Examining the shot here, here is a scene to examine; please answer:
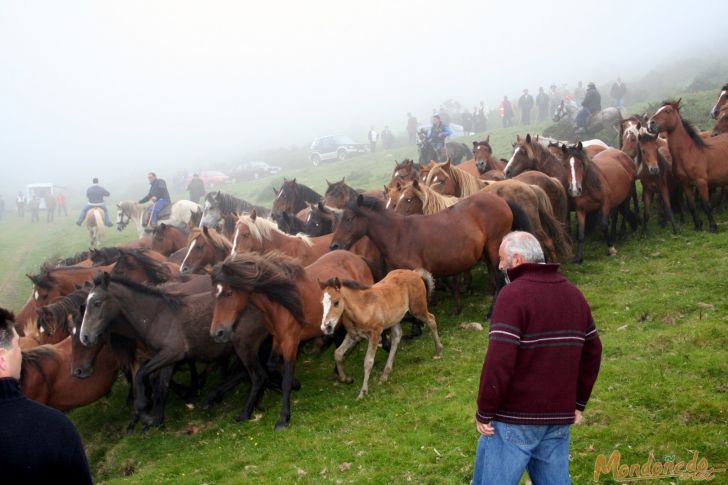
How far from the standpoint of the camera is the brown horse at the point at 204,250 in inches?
466

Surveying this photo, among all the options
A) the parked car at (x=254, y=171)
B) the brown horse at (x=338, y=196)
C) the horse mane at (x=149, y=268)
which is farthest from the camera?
the parked car at (x=254, y=171)

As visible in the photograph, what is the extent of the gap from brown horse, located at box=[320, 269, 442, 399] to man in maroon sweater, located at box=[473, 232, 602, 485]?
3.86m

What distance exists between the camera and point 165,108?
130750 mm

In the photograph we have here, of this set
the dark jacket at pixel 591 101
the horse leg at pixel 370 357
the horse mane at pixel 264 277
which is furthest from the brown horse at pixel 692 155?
the dark jacket at pixel 591 101

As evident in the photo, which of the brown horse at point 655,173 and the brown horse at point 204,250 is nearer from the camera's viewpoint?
the brown horse at point 204,250

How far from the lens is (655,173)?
1264 centimetres

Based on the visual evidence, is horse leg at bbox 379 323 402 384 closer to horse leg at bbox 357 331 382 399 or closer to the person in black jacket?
horse leg at bbox 357 331 382 399

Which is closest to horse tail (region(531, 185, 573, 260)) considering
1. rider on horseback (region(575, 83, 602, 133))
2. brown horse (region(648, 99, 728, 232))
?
brown horse (region(648, 99, 728, 232))

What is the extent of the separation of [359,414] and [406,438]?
46.7 inches

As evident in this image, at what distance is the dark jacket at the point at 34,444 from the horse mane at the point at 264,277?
5369 millimetres

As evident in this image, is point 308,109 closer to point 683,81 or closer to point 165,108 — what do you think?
point 165,108

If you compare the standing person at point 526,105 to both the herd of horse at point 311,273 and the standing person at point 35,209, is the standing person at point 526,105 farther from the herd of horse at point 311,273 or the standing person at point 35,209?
the standing person at point 35,209

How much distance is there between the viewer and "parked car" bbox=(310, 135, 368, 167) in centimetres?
4997

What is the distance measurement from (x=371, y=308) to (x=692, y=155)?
852 cm
